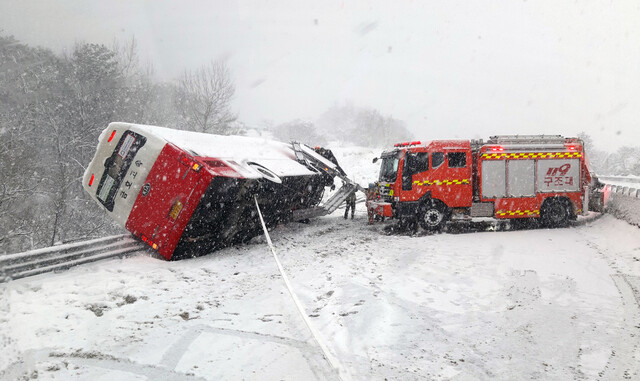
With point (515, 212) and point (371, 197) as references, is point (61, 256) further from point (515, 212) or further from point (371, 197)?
point (515, 212)

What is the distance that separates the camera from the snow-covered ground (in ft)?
12.2

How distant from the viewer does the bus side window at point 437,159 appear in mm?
11477

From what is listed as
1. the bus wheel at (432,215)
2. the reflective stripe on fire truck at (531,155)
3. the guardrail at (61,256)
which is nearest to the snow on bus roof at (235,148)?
the guardrail at (61,256)

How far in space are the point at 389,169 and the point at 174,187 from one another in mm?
7026

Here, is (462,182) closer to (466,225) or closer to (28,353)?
(466,225)

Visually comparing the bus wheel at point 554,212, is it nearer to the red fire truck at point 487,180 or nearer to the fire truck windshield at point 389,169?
the red fire truck at point 487,180

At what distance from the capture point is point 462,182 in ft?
37.8

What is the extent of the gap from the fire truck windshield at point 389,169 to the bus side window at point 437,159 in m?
1.03

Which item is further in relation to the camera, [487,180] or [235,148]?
[487,180]

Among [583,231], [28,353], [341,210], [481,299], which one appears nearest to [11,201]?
[341,210]

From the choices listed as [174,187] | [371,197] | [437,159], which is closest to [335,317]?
[174,187]

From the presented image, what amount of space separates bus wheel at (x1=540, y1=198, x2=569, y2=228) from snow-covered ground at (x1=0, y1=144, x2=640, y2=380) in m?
3.69

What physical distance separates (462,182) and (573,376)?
8.33 meters

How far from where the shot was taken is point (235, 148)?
1016 cm
